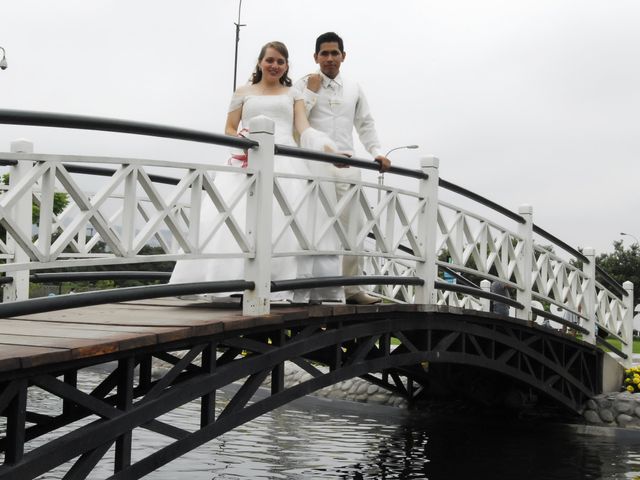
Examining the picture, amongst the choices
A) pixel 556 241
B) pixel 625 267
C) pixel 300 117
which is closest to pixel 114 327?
pixel 300 117

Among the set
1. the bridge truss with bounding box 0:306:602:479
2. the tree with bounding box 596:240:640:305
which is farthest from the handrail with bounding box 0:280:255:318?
the tree with bounding box 596:240:640:305

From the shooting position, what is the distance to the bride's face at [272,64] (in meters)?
6.98

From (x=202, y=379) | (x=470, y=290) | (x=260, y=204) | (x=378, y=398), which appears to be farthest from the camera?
(x=378, y=398)

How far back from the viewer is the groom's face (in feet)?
24.7

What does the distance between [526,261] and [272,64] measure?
5.27 m

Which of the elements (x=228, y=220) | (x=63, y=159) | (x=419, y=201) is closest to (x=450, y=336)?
(x=419, y=201)

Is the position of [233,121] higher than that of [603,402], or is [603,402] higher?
[233,121]

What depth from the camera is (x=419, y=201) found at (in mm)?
8594

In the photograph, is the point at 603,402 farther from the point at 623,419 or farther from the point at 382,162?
the point at 382,162

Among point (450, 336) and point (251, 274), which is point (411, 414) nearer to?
point (450, 336)

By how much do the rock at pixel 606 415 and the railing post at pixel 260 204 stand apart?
842 cm

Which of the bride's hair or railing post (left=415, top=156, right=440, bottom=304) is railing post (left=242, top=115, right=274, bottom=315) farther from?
railing post (left=415, top=156, right=440, bottom=304)

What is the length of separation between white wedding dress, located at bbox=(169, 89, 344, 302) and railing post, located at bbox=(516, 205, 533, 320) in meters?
4.28

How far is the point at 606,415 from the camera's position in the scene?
13.2 metres
